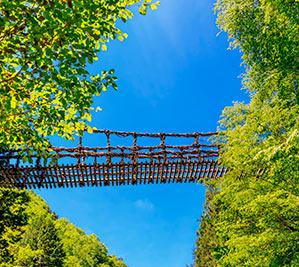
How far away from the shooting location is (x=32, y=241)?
38688mm

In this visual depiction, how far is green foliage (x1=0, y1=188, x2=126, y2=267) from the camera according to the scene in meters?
19.4

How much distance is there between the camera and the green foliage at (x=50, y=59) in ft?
20.2

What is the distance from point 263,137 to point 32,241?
112 feet

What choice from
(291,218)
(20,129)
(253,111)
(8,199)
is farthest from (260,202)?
(8,199)

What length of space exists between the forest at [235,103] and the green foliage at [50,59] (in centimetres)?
2

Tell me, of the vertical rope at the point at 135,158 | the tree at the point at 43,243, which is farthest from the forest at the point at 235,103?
→ the tree at the point at 43,243

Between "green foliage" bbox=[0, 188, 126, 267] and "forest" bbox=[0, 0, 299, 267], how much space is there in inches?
325

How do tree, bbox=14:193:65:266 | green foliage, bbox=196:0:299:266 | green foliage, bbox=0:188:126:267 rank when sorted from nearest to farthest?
green foliage, bbox=196:0:299:266, green foliage, bbox=0:188:126:267, tree, bbox=14:193:65:266

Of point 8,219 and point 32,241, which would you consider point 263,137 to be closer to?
point 8,219

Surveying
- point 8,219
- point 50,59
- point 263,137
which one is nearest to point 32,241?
point 8,219

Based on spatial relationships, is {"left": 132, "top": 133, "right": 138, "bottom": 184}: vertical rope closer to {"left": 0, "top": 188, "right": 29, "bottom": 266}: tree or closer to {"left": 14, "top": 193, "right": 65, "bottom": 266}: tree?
{"left": 0, "top": 188, "right": 29, "bottom": 266}: tree

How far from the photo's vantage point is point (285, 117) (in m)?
9.62

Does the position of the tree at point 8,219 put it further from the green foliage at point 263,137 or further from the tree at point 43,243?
the tree at point 43,243

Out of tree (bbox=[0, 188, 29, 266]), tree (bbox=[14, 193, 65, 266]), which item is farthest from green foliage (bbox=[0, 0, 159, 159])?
tree (bbox=[14, 193, 65, 266])
